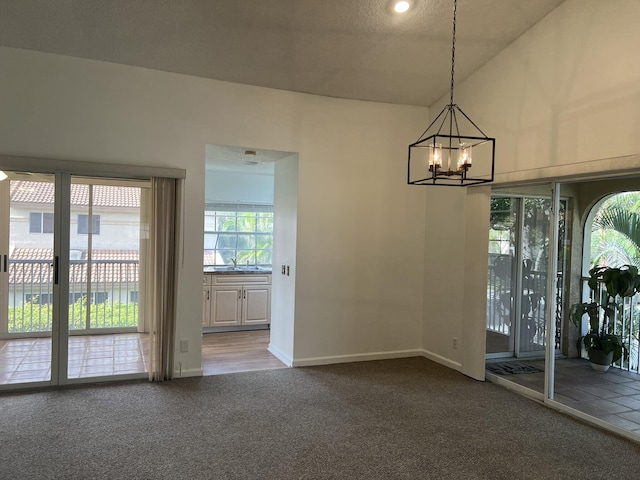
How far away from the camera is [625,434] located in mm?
3318

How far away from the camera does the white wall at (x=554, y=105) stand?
3.30 metres

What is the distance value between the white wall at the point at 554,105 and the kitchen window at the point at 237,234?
3351 millimetres

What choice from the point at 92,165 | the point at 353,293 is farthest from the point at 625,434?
the point at 92,165

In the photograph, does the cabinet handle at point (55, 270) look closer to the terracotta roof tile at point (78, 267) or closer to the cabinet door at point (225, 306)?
the terracotta roof tile at point (78, 267)

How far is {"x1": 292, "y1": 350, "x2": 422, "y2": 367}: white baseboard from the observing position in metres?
4.86

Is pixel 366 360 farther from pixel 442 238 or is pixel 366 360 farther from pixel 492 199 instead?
pixel 492 199

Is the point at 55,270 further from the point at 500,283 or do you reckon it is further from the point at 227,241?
the point at 500,283

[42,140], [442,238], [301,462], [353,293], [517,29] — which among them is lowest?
[301,462]

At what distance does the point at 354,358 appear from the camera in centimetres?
509

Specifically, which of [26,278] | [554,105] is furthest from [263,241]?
A: [554,105]

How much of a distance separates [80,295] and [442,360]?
3.75 metres

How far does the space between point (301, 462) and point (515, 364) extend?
105 inches

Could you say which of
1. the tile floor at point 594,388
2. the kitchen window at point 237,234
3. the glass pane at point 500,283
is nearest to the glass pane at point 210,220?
the kitchen window at point 237,234

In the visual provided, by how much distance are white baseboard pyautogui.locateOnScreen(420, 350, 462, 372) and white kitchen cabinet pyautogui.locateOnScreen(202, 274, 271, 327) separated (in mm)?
2390
